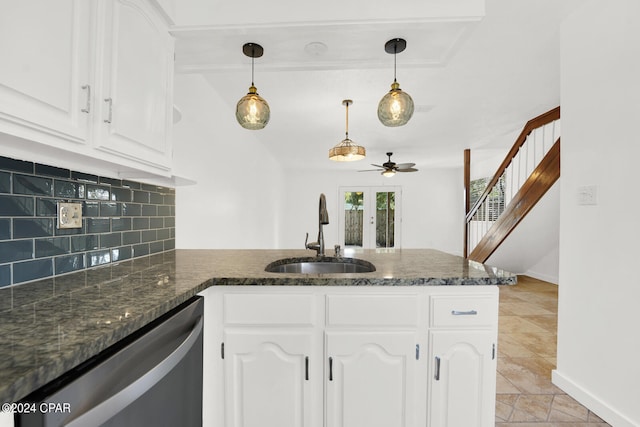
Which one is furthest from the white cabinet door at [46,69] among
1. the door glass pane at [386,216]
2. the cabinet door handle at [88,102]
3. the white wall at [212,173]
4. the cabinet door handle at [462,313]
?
the door glass pane at [386,216]

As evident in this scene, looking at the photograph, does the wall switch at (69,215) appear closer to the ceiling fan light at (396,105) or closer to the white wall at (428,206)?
the ceiling fan light at (396,105)

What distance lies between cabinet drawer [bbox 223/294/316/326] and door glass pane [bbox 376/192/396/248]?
7.29m

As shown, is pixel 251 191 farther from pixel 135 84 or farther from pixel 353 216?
pixel 353 216

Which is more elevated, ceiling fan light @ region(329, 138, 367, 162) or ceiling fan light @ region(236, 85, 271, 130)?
ceiling fan light @ region(329, 138, 367, 162)

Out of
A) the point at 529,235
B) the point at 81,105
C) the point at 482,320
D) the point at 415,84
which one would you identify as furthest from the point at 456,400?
the point at 529,235

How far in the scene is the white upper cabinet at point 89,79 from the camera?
0.76 m

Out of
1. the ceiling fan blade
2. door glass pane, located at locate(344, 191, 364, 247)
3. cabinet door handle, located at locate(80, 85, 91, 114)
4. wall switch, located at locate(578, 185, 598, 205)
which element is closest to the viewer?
cabinet door handle, located at locate(80, 85, 91, 114)

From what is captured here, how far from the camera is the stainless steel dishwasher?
0.57 m

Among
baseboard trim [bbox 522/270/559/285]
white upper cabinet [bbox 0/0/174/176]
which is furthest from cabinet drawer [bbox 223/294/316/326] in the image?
baseboard trim [bbox 522/270/559/285]

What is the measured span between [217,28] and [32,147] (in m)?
1.07

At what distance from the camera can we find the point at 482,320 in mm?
1262

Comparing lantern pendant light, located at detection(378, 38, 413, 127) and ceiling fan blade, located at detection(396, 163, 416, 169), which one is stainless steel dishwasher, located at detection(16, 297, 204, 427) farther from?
ceiling fan blade, located at detection(396, 163, 416, 169)

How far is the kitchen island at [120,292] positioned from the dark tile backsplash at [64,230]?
0.07 metres

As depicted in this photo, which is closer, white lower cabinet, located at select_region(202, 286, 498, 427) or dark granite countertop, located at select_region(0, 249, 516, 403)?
dark granite countertop, located at select_region(0, 249, 516, 403)
